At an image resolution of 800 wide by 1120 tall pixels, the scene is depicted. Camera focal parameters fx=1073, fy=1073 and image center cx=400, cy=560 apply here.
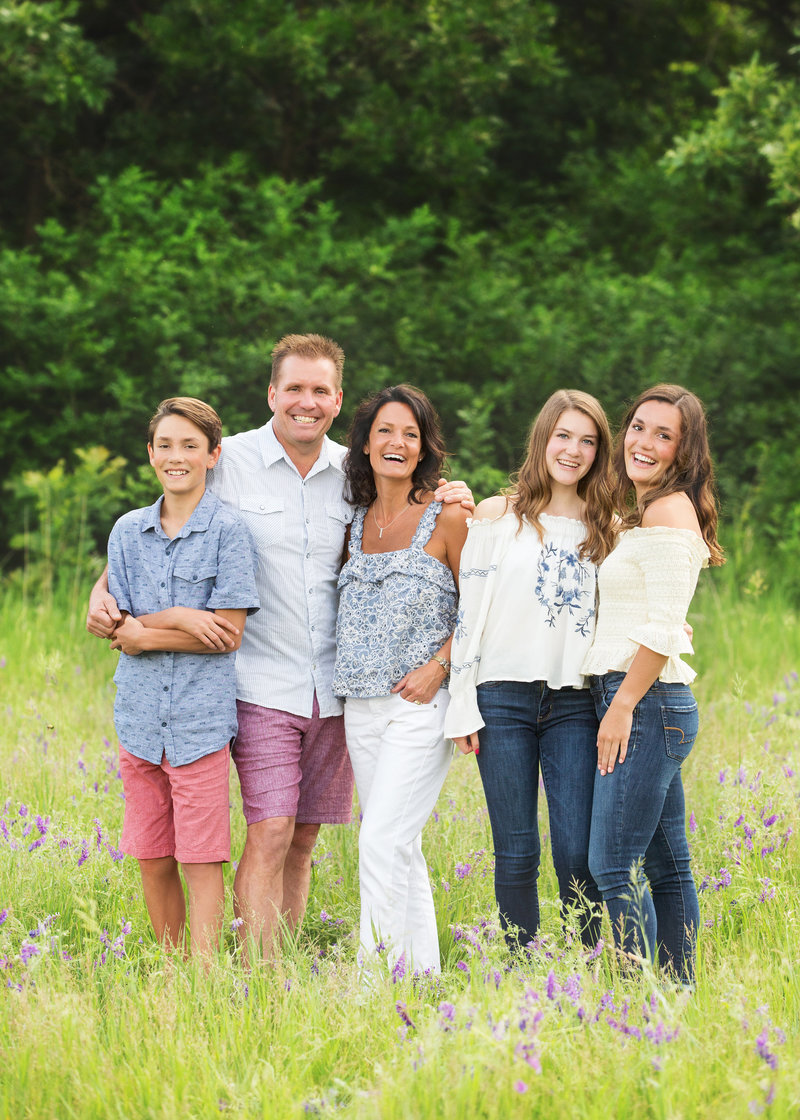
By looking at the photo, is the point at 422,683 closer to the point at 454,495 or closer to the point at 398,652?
the point at 398,652

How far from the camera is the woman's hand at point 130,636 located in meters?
3.34

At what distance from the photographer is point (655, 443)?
3350 millimetres

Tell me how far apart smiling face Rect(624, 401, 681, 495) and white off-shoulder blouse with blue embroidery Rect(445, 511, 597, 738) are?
29 cm

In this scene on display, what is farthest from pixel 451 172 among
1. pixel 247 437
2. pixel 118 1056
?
pixel 118 1056

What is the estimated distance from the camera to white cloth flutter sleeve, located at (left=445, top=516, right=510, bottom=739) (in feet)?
11.1

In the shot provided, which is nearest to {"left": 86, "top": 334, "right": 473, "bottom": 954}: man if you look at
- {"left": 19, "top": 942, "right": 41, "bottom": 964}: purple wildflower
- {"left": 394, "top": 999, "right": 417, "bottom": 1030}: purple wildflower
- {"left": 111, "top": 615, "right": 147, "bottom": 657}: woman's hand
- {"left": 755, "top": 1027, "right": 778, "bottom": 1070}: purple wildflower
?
{"left": 111, "top": 615, "right": 147, "bottom": 657}: woman's hand

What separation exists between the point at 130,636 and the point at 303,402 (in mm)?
1018

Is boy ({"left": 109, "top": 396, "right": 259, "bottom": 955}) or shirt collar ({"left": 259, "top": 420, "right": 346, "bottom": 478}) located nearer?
boy ({"left": 109, "top": 396, "right": 259, "bottom": 955})

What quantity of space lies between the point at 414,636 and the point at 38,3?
854 cm

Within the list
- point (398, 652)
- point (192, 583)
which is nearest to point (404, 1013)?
point (398, 652)

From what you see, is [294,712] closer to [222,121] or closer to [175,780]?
[175,780]

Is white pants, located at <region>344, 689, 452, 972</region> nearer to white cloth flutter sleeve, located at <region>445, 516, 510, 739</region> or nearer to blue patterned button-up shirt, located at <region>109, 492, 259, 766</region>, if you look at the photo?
white cloth flutter sleeve, located at <region>445, 516, 510, 739</region>

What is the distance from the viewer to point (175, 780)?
338 centimetres

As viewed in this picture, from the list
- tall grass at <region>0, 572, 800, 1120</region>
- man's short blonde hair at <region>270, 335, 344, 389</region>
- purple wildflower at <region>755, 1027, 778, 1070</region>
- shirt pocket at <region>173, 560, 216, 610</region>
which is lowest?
tall grass at <region>0, 572, 800, 1120</region>
